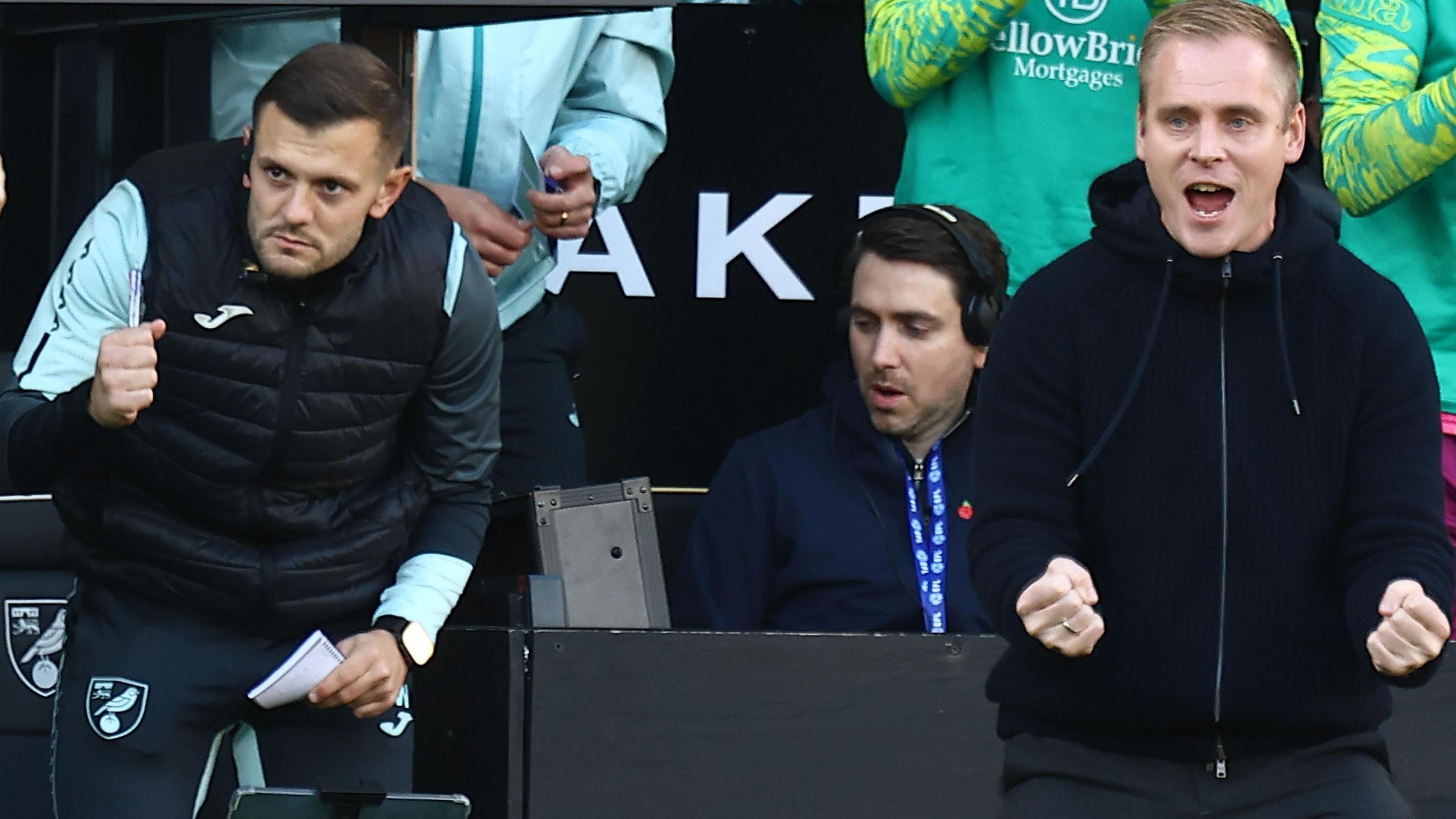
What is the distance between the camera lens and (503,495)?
4191 millimetres

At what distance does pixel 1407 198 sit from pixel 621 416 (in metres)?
1.91

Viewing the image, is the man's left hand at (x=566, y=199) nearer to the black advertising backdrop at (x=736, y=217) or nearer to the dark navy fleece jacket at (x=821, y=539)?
the dark navy fleece jacket at (x=821, y=539)

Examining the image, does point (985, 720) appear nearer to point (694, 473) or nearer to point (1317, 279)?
point (1317, 279)

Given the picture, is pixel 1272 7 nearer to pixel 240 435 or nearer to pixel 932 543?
pixel 932 543

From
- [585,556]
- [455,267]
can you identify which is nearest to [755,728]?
→ [585,556]

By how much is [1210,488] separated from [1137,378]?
0.15 meters

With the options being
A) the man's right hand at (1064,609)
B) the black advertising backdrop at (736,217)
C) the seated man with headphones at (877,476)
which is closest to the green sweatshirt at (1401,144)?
the seated man with headphones at (877,476)

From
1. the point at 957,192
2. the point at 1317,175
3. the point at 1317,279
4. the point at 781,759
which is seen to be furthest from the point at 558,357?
the point at 1317,279

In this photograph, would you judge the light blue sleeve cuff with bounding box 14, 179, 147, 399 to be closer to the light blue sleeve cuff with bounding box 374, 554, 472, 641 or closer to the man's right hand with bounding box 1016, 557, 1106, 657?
the light blue sleeve cuff with bounding box 374, 554, 472, 641

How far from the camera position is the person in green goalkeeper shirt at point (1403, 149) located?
3.86 m

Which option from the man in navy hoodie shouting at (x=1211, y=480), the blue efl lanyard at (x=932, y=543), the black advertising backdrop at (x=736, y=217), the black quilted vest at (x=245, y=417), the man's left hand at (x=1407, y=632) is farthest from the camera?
the black advertising backdrop at (x=736, y=217)

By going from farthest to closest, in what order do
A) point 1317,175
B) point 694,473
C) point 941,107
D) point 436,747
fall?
1. point 694,473
2. point 1317,175
3. point 941,107
4. point 436,747

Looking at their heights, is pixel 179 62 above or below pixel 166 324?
above

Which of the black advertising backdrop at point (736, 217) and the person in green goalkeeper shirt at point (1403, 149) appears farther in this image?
the black advertising backdrop at point (736, 217)
